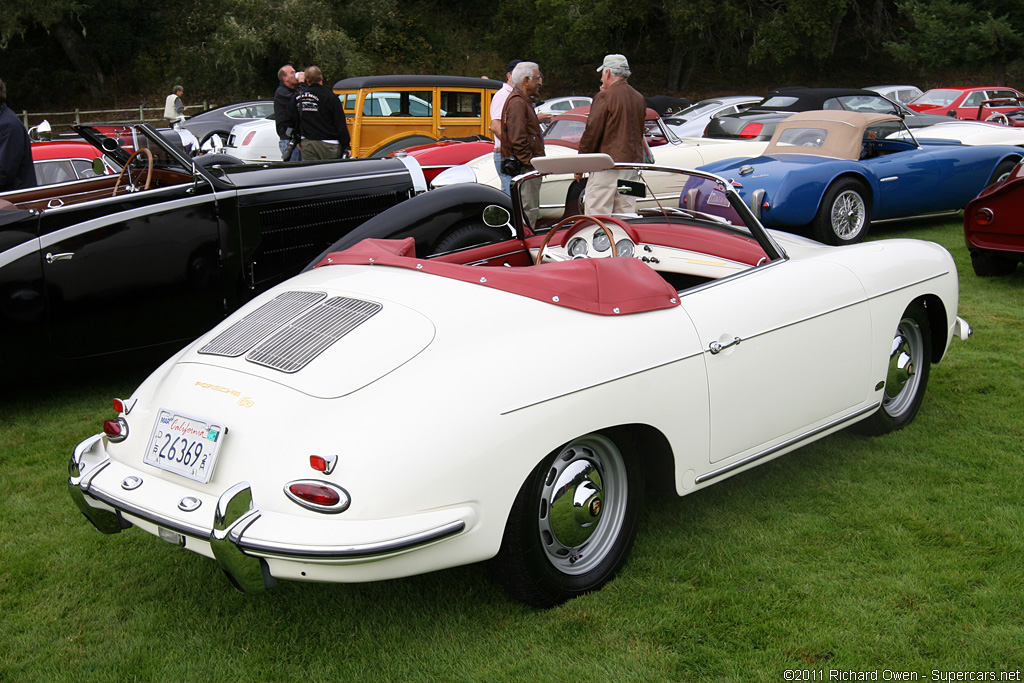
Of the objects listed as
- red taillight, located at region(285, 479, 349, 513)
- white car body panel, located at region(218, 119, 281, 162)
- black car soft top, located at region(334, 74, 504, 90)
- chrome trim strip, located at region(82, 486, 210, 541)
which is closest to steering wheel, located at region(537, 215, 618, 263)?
red taillight, located at region(285, 479, 349, 513)

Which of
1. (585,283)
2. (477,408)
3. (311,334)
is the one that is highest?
(585,283)

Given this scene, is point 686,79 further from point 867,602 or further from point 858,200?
point 867,602

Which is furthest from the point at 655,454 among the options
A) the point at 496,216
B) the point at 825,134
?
the point at 825,134

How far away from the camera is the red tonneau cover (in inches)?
123

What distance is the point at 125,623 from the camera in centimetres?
299

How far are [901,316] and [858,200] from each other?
4.92 m

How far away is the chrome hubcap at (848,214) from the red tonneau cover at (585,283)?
226 inches

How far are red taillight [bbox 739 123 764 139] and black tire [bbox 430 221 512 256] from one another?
9530 mm

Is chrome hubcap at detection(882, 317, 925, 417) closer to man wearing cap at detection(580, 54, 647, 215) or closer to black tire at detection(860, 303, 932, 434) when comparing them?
black tire at detection(860, 303, 932, 434)

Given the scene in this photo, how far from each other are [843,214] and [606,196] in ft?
15.9

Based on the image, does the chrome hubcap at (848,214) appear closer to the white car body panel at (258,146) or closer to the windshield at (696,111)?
the white car body panel at (258,146)

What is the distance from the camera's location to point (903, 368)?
170 inches

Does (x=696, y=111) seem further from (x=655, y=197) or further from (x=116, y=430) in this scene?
(x=116, y=430)

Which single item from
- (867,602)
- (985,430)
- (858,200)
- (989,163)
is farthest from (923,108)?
(867,602)
